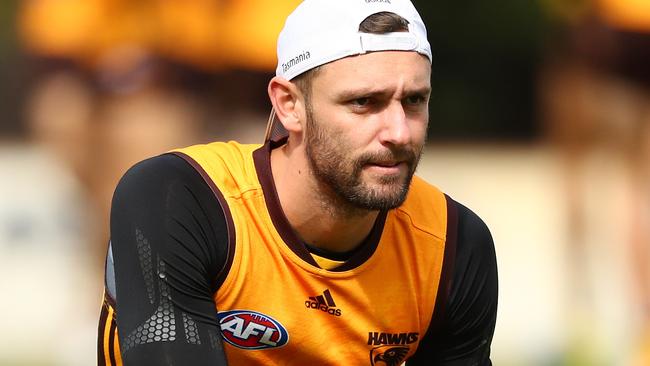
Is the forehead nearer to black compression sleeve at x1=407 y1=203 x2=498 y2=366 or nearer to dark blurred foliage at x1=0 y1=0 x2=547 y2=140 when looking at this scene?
black compression sleeve at x1=407 y1=203 x2=498 y2=366

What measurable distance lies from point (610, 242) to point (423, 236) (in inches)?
192

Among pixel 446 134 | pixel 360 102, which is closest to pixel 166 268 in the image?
pixel 360 102

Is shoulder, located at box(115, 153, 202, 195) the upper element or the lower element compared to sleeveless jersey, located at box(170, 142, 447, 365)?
upper

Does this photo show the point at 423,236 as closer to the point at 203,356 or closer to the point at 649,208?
the point at 203,356

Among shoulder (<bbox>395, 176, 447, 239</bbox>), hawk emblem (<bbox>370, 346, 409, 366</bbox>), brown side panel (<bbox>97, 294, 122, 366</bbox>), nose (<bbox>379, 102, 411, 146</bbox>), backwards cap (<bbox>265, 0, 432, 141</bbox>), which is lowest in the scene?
hawk emblem (<bbox>370, 346, 409, 366</bbox>)

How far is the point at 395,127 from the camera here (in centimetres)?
337

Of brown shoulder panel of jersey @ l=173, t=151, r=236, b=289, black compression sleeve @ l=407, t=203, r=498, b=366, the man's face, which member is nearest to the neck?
the man's face

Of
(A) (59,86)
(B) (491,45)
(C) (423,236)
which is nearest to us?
(C) (423,236)

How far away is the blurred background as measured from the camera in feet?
25.8

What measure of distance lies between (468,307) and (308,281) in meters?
0.52

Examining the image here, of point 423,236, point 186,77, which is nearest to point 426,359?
point 423,236

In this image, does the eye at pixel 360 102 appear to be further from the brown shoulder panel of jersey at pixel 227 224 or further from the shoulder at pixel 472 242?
the shoulder at pixel 472 242

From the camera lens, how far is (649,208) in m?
8.16

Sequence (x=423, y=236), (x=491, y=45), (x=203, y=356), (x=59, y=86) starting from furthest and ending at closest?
(x=491, y=45)
(x=59, y=86)
(x=423, y=236)
(x=203, y=356)
